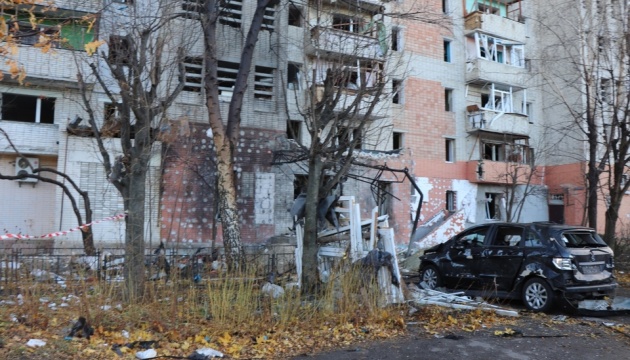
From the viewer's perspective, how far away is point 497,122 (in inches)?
1041

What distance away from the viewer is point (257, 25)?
13578 mm

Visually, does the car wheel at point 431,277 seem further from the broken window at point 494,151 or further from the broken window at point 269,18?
the broken window at point 494,151

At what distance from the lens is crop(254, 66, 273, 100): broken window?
2136cm

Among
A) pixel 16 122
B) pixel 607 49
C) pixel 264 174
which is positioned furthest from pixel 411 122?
pixel 16 122

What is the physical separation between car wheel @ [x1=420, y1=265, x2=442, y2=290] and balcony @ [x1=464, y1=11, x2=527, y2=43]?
19.6 metres

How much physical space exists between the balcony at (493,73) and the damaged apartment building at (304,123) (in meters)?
0.08

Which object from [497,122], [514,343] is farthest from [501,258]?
[497,122]

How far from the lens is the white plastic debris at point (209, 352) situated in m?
5.83

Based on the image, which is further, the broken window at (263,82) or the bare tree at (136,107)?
the broken window at (263,82)

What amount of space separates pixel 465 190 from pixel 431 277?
16.1 meters

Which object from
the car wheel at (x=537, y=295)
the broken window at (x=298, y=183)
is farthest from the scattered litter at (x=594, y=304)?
the broken window at (x=298, y=183)

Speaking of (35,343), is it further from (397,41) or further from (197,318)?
(397,41)

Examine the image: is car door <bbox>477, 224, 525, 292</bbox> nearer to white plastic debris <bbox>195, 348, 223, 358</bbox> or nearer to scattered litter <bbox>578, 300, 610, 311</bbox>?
scattered litter <bbox>578, 300, 610, 311</bbox>

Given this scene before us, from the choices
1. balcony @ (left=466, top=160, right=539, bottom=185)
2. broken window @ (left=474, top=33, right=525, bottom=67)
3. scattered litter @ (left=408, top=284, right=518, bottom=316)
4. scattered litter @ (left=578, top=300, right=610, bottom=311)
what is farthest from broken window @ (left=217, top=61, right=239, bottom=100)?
scattered litter @ (left=578, top=300, right=610, bottom=311)
